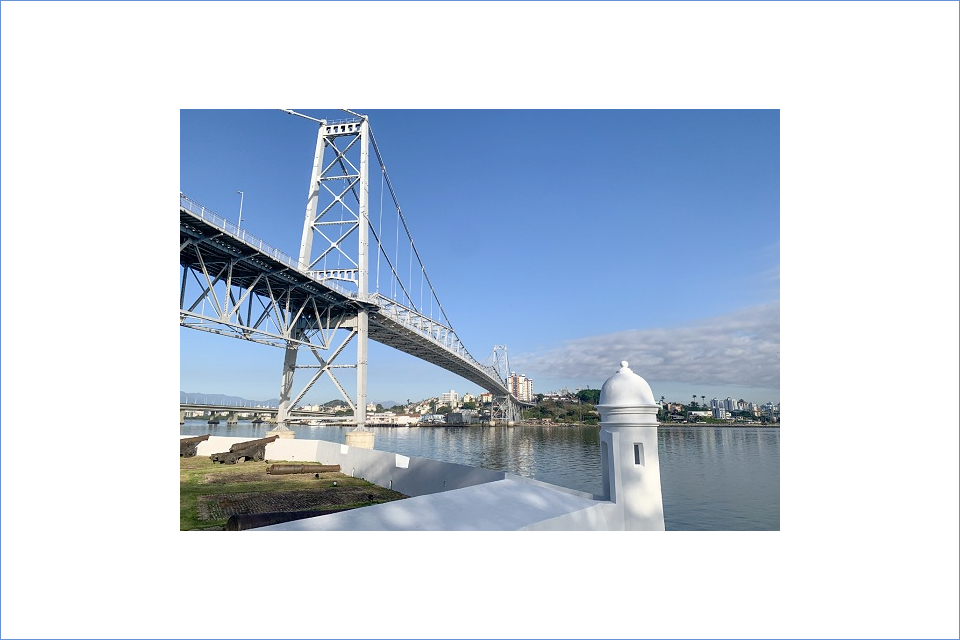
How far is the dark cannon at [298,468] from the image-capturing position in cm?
1257

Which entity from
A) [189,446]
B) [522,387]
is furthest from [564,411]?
[189,446]

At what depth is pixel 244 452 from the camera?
50.6 feet

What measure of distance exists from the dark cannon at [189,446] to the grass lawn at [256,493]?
11.6ft

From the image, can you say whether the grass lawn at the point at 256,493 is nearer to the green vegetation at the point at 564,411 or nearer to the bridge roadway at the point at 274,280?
the bridge roadway at the point at 274,280

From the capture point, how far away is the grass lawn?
26.3ft

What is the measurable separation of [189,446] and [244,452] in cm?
331

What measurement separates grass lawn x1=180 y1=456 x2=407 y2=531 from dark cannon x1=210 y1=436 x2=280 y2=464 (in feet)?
3.24

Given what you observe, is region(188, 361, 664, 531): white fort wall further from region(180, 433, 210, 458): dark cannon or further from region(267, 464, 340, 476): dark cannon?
region(180, 433, 210, 458): dark cannon

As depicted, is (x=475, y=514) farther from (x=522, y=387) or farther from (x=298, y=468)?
(x=522, y=387)

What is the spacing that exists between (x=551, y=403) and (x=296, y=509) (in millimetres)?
44470

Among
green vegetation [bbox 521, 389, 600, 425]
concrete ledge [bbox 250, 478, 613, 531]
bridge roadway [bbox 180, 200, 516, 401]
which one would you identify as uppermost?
bridge roadway [bbox 180, 200, 516, 401]

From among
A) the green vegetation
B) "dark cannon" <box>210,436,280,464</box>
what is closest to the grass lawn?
"dark cannon" <box>210,436,280,464</box>
